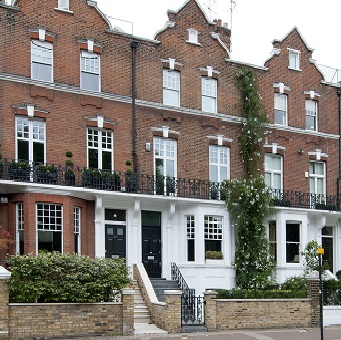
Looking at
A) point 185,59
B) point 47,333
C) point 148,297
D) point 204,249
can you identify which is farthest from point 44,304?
point 185,59

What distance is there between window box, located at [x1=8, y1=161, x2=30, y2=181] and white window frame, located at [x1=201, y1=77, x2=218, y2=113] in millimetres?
9330

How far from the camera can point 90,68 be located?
91.1ft

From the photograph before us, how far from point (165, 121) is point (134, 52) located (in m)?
3.21

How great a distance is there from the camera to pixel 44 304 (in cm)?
1991

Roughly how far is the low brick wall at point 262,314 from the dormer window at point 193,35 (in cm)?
1292

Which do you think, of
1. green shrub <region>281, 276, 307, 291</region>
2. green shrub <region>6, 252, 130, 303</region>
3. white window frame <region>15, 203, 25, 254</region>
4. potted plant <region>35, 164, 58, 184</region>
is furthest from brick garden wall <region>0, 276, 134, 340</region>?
green shrub <region>281, 276, 307, 291</region>

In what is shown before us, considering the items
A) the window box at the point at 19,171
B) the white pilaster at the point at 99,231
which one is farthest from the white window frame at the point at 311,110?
the window box at the point at 19,171

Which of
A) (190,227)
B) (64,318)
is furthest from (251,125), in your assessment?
(64,318)

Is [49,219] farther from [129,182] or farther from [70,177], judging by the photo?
[129,182]

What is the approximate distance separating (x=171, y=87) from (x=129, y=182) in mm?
5149

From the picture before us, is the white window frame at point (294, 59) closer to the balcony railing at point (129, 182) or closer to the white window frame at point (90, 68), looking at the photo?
the balcony railing at point (129, 182)

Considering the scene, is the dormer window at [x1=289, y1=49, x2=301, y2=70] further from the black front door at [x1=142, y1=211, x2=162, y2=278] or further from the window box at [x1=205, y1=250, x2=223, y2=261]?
the black front door at [x1=142, y1=211, x2=162, y2=278]

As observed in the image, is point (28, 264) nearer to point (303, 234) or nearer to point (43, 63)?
point (43, 63)

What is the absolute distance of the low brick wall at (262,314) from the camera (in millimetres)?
22688
